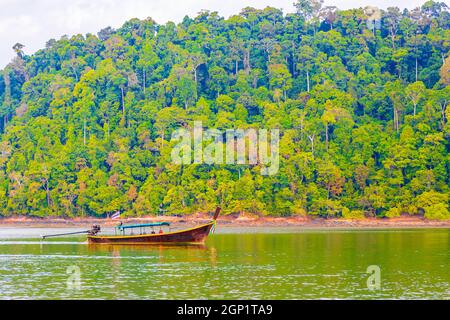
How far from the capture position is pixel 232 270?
1602 inches

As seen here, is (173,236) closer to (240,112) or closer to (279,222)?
(279,222)

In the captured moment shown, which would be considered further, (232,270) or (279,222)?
(279,222)

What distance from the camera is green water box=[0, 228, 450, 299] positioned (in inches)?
1302

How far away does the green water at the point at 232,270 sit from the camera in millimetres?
33062

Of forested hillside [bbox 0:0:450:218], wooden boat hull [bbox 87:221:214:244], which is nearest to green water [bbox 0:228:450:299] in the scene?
→ wooden boat hull [bbox 87:221:214:244]

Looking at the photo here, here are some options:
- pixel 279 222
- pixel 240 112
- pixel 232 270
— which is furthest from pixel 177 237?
pixel 240 112

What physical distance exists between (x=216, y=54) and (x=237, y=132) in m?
→ 24.8

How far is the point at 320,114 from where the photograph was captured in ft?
333

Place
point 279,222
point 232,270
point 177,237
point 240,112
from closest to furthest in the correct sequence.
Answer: point 232,270
point 177,237
point 279,222
point 240,112

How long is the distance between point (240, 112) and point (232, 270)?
6578 cm

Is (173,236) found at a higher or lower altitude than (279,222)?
higher

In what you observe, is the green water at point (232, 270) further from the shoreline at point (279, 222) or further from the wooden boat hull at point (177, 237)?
the shoreline at point (279, 222)

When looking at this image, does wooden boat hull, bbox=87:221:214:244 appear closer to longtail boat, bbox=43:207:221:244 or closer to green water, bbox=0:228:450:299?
longtail boat, bbox=43:207:221:244

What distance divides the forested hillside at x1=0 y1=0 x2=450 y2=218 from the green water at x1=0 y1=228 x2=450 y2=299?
97.0 ft
